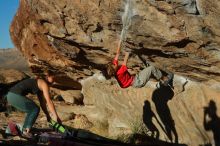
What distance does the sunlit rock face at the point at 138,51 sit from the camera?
28.1 feet

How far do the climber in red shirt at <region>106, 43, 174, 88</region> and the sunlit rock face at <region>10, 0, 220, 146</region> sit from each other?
229mm

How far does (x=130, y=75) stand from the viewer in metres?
10.3

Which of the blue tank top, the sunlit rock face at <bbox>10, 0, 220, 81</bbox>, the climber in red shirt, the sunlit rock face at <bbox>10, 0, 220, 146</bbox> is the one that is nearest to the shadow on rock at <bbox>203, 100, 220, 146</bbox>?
the sunlit rock face at <bbox>10, 0, 220, 146</bbox>

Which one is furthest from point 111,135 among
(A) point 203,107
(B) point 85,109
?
(A) point 203,107

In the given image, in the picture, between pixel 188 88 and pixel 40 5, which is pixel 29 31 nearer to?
pixel 40 5

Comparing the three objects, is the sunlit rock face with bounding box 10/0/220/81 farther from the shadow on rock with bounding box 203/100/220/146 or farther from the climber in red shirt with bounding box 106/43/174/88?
the shadow on rock with bounding box 203/100/220/146

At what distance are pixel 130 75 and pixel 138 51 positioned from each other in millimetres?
603

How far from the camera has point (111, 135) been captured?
12820mm

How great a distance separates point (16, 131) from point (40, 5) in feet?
9.91

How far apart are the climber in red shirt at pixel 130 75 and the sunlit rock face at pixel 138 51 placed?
229 mm

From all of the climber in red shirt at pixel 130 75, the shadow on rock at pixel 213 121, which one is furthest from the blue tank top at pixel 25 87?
the shadow on rock at pixel 213 121

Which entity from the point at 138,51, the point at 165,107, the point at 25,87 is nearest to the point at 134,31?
the point at 138,51

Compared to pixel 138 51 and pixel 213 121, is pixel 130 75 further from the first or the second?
pixel 213 121

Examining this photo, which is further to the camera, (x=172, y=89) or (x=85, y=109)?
(x=85, y=109)
